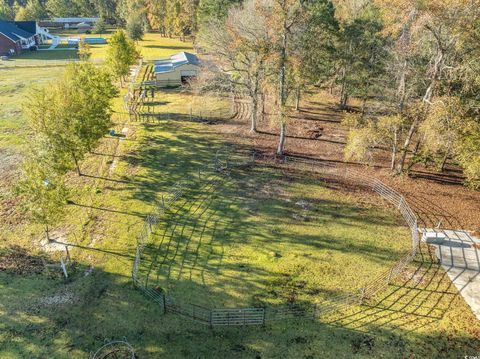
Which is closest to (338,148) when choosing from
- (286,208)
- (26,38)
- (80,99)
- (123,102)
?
(286,208)

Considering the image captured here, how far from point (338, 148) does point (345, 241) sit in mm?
15821

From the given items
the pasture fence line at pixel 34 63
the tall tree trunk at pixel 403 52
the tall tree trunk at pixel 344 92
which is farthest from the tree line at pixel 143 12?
the tall tree trunk at pixel 403 52

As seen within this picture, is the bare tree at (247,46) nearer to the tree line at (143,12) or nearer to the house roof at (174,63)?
the house roof at (174,63)

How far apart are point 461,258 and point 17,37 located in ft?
328

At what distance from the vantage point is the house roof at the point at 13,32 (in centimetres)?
8180

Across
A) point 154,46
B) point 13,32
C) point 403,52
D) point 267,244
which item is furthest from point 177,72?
point 13,32

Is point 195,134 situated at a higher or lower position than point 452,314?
higher

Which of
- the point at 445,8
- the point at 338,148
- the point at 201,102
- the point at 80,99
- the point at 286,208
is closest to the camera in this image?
the point at 445,8

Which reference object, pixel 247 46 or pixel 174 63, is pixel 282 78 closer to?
pixel 247 46

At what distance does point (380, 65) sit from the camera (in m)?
41.1

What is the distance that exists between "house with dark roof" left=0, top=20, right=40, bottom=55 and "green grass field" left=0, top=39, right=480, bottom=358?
7058cm

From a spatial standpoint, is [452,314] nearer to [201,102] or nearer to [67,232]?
[67,232]

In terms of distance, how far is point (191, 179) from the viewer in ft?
103

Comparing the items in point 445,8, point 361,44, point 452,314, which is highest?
point 445,8
